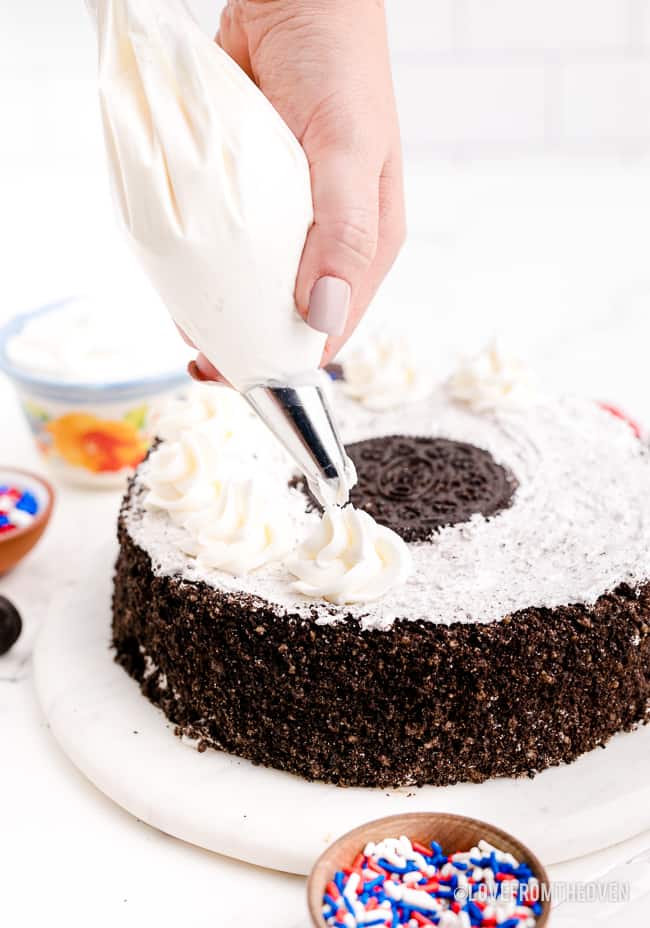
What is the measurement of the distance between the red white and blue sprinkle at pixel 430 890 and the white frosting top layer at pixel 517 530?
0.40 metres

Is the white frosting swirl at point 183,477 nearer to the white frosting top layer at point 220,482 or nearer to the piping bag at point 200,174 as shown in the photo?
the white frosting top layer at point 220,482

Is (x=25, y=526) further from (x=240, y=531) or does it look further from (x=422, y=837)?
(x=422, y=837)

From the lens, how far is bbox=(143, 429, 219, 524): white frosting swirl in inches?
92.8

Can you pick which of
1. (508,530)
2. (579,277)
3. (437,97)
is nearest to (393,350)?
(508,530)

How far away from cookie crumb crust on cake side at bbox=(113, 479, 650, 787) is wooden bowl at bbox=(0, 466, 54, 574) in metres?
0.69

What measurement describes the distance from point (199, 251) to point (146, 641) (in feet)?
3.16

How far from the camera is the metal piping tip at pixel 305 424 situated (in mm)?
1880

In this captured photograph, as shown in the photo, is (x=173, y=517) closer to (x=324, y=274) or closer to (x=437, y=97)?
(x=324, y=274)

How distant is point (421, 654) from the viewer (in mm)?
2039

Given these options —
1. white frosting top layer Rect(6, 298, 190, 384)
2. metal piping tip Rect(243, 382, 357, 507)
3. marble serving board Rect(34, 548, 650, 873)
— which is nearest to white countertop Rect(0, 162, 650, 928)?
marble serving board Rect(34, 548, 650, 873)

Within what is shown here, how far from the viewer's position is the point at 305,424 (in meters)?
1.91

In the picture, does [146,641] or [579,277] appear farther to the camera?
[579,277]

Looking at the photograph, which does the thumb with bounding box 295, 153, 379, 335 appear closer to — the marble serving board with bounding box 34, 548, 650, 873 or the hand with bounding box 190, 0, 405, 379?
the hand with bounding box 190, 0, 405, 379

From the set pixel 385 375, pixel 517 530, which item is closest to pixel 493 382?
pixel 385 375
